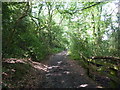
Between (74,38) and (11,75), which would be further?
(74,38)

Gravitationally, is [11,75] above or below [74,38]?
below

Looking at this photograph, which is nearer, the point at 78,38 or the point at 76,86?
the point at 76,86

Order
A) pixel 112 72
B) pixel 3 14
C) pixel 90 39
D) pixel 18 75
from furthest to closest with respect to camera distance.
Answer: pixel 90 39 → pixel 3 14 → pixel 18 75 → pixel 112 72

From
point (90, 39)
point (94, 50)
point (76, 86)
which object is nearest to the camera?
point (76, 86)

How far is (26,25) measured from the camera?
10.2m

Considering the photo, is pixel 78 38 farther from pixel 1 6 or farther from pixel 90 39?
pixel 1 6

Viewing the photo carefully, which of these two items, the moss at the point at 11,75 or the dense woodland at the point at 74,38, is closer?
the moss at the point at 11,75

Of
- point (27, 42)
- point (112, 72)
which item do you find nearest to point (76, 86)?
point (112, 72)

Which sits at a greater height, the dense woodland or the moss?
the dense woodland

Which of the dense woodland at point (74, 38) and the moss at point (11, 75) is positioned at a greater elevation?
the dense woodland at point (74, 38)

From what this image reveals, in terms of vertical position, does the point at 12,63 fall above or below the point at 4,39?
below

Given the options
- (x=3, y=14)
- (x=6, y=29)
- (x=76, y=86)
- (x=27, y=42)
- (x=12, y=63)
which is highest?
(x=3, y=14)

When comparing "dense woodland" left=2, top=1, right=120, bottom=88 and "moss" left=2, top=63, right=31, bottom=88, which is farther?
"dense woodland" left=2, top=1, right=120, bottom=88

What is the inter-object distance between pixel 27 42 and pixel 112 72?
8.66m
